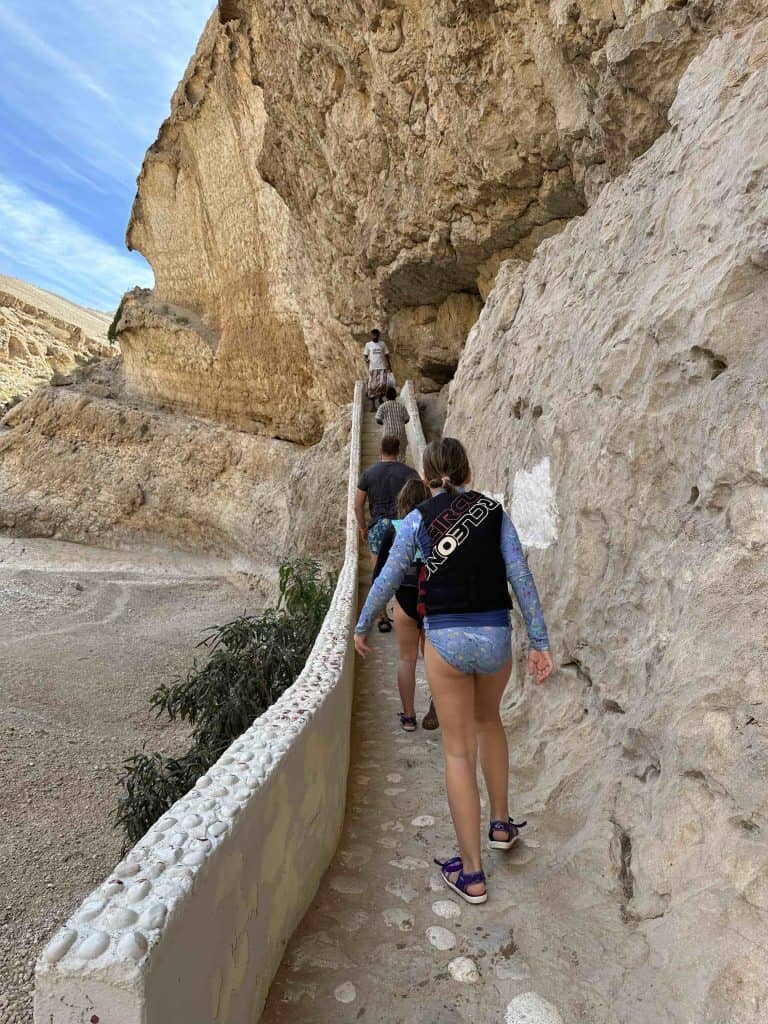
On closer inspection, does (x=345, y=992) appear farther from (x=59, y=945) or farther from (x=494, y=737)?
(x=59, y=945)

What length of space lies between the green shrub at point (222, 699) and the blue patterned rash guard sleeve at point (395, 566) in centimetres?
253

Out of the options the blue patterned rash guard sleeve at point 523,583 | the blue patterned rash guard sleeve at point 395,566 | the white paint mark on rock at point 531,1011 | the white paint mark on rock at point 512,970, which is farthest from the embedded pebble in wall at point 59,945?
the blue patterned rash guard sleeve at point 523,583

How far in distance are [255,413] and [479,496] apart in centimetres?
1968

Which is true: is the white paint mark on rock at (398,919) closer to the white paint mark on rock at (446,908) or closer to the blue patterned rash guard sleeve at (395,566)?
the white paint mark on rock at (446,908)

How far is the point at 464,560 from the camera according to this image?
8.74 feet

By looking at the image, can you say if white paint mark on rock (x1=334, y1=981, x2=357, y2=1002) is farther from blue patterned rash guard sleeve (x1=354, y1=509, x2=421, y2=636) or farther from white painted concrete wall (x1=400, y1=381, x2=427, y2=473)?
white painted concrete wall (x1=400, y1=381, x2=427, y2=473)

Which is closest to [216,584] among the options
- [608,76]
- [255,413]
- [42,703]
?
[255,413]

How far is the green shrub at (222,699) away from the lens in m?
5.55

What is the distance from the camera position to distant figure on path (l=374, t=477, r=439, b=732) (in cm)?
396

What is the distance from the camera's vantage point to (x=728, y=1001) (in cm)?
180

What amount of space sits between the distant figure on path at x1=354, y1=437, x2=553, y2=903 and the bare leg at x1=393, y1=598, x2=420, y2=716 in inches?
59.2

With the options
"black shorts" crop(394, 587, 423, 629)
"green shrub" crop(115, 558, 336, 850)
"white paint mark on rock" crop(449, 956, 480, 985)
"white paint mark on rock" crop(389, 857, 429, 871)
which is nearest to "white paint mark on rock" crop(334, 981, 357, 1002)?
"white paint mark on rock" crop(449, 956, 480, 985)

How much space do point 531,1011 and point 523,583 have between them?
4.49 feet

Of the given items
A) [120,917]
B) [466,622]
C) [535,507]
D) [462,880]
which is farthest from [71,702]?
[120,917]
